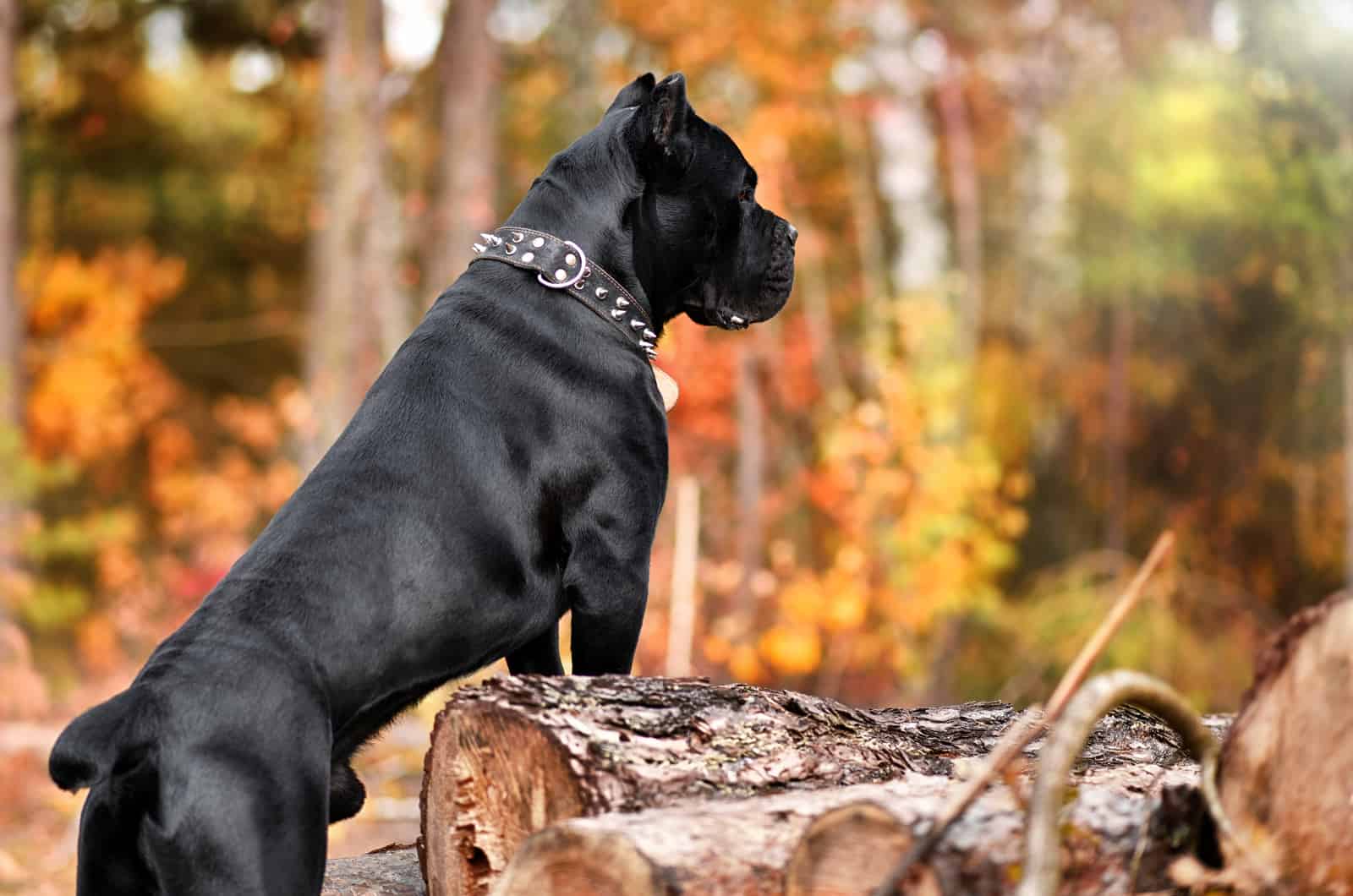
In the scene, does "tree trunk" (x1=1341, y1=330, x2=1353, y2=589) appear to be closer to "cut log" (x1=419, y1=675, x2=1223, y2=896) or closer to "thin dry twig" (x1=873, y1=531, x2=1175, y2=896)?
"cut log" (x1=419, y1=675, x2=1223, y2=896)

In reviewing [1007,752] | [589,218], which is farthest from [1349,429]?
[1007,752]

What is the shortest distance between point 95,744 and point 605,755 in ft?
2.98

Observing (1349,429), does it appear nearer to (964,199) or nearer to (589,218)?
(964,199)

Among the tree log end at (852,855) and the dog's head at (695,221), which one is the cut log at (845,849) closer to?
the tree log end at (852,855)

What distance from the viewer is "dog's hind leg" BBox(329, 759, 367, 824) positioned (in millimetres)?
2867

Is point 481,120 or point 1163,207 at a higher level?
point 481,120

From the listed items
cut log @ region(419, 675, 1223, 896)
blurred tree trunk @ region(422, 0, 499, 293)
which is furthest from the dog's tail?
blurred tree trunk @ region(422, 0, 499, 293)

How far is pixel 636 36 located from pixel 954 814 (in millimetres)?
12736

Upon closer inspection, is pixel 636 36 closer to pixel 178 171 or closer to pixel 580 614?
pixel 178 171

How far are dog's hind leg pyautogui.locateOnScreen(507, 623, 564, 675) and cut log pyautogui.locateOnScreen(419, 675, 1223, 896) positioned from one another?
0.51 m

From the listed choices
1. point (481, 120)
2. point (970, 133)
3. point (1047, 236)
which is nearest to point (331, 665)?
point (481, 120)

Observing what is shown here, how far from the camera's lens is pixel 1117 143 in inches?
438

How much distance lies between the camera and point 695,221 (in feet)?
11.9

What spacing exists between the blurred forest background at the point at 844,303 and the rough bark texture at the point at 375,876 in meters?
4.06
